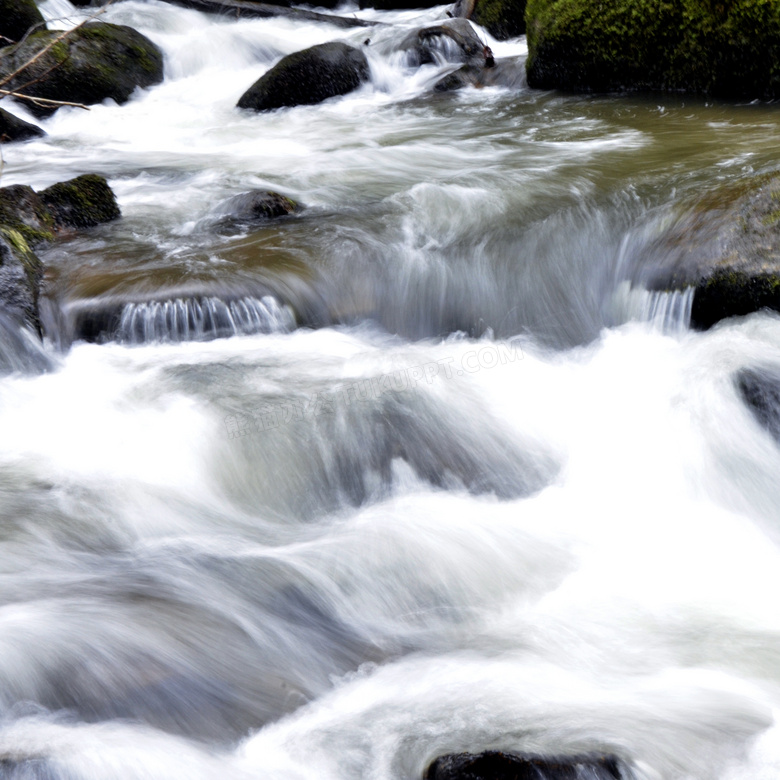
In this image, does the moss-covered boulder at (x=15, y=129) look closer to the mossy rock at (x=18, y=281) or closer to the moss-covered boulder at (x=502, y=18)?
the mossy rock at (x=18, y=281)

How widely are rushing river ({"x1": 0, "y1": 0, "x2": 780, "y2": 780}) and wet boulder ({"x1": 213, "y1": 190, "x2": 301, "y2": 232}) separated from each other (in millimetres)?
120

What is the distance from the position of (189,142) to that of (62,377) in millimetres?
4677

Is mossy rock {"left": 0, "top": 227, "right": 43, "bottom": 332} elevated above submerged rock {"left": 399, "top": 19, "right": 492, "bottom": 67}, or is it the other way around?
submerged rock {"left": 399, "top": 19, "right": 492, "bottom": 67}

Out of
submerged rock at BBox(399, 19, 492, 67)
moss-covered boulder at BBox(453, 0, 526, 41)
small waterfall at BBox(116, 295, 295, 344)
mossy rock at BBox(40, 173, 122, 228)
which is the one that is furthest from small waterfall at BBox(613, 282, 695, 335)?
moss-covered boulder at BBox(453, 0, 526, 41)

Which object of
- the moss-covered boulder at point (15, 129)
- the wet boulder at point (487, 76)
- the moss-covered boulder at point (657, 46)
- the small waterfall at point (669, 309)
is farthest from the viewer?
the wet boulder at point (487, 76)

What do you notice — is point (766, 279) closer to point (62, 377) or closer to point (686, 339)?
point (686, 339)

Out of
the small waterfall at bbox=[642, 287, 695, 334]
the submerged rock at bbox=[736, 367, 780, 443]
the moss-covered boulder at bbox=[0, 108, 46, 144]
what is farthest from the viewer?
the moss-covered boulder at bbox=[0, 108, 46, 144]

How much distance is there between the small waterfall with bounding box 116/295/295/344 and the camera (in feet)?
15.2

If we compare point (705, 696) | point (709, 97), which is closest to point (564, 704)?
point (705, 696)

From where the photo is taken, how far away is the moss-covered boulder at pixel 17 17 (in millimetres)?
11312

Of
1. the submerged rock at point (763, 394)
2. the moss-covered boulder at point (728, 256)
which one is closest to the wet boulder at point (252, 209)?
the moss-covered boulder at point (728, 256)

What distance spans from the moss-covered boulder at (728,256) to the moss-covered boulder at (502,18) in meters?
7.21

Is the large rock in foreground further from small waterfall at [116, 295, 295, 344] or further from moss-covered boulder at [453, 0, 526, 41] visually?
moss-covered boulder at [453, 0, 526, 41]

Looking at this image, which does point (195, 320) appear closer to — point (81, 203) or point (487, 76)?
point (81, 203)
